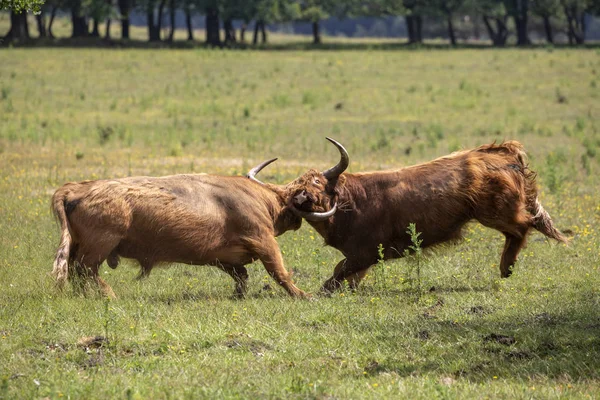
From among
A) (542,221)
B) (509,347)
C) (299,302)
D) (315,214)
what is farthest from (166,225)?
(542,221)

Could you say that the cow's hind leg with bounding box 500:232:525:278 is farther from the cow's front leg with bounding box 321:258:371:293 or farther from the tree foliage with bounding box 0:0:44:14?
the tree foliage with bounding box 0:0:44:14

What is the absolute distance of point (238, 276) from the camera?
9734 mm

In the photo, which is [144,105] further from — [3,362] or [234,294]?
[3,362]

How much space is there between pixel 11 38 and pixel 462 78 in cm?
2905

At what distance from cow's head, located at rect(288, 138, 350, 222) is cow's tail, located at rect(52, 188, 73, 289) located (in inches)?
94.0

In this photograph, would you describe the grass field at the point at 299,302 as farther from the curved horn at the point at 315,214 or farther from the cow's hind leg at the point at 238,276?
the curved horn at the point at 315,214

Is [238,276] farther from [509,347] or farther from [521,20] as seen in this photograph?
[521,20]

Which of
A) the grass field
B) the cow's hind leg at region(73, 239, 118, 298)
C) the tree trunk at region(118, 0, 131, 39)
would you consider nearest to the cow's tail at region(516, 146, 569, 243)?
the grass field

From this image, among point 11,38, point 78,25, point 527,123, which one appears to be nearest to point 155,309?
point 527,123

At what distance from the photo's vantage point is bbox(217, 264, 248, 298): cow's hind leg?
966cm

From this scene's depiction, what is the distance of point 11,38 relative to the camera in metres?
55.4

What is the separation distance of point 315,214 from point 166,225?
5.39 ft

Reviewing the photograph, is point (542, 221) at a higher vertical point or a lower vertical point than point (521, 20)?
lower

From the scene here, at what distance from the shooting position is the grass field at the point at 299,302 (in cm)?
667
